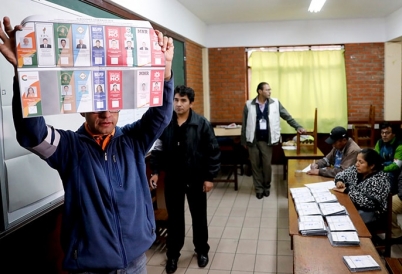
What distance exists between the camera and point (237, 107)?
7465mm

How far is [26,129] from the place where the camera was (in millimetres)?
1379

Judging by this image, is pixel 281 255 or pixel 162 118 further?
pixel 281 255

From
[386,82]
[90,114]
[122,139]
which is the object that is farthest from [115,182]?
[386,82]

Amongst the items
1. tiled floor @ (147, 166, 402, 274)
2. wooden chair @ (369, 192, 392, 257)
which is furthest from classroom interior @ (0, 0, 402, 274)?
wooden chair @ (369, 192, 392, 257)

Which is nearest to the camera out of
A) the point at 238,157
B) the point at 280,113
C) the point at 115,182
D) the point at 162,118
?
the point at 115,182

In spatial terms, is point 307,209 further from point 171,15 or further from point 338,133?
point 171,15

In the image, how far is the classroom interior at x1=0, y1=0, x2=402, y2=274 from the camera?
2.32 m

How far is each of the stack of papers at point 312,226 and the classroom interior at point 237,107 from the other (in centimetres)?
94

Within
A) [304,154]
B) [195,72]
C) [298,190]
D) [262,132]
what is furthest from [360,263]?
[195,72]

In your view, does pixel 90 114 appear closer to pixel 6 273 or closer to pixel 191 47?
pixel 6 273

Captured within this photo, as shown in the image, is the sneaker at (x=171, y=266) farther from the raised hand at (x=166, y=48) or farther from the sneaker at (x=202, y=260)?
the raised hand at (x=166, y=48)

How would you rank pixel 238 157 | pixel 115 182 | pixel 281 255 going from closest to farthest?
1. pixel 115 182
2. pixel 281 255
3. pixel 238 157

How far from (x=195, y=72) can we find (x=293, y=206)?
4.14m

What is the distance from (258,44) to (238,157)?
2335mm
